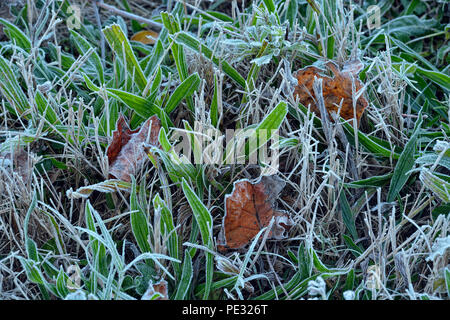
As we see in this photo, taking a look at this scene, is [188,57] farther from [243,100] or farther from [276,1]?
[276,1]

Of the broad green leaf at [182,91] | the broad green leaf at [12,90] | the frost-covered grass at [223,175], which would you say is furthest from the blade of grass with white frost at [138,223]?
the broad green leaf at [12,90]

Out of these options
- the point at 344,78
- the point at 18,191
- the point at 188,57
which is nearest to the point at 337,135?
the point at 344,78

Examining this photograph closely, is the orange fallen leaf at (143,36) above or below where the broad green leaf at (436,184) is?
above

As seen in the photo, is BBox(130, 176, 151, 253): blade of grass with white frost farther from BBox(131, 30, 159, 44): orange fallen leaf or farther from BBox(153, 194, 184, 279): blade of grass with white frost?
BBox(131, 30, 159, 44): orange fallen leaf

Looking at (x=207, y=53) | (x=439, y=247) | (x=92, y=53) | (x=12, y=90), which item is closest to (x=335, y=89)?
(x=207, y=53)

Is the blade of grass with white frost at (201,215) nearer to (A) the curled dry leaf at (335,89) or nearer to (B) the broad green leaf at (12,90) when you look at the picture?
(A) the curled dry leaf at (335,89)

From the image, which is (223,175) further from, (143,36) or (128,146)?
(143,36)
